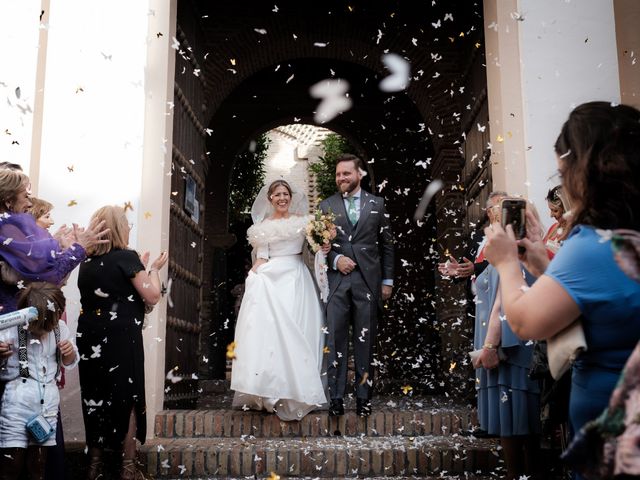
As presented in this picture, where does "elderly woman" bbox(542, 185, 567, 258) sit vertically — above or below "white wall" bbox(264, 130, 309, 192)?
below

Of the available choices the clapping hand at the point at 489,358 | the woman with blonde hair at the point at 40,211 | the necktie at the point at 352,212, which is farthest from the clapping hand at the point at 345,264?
the woman with blonde hair at the point at 40,211

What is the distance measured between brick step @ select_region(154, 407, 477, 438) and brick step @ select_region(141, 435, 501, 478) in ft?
1.50

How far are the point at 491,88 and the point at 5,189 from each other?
365cm

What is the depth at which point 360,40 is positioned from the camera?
8.98 metres

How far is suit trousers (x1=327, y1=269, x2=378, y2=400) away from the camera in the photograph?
545cm

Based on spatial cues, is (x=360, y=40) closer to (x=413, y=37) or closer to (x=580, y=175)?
(x=413, y=37)

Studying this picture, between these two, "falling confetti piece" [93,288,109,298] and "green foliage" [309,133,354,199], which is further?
"green foliage" [309,133,354,199]

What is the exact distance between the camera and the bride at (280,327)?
5422mm

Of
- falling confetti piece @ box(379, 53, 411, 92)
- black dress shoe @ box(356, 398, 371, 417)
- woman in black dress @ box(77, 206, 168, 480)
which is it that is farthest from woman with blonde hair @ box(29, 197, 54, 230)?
falling confetti piece @ box(379, 53, 411, 92)

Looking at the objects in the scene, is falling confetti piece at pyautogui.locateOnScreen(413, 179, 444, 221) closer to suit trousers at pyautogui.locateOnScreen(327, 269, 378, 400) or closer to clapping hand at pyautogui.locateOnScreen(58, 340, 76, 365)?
suit trousers at pyautogui.locateOnScreen(327, 269, 378, 400)

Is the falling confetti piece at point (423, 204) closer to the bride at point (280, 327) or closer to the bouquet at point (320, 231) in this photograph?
the bride at point (280, 327)

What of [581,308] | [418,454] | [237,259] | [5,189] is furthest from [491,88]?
[237,259]

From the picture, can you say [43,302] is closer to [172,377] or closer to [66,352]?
[66,352]

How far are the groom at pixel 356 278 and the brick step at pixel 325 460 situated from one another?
0.62 meters
